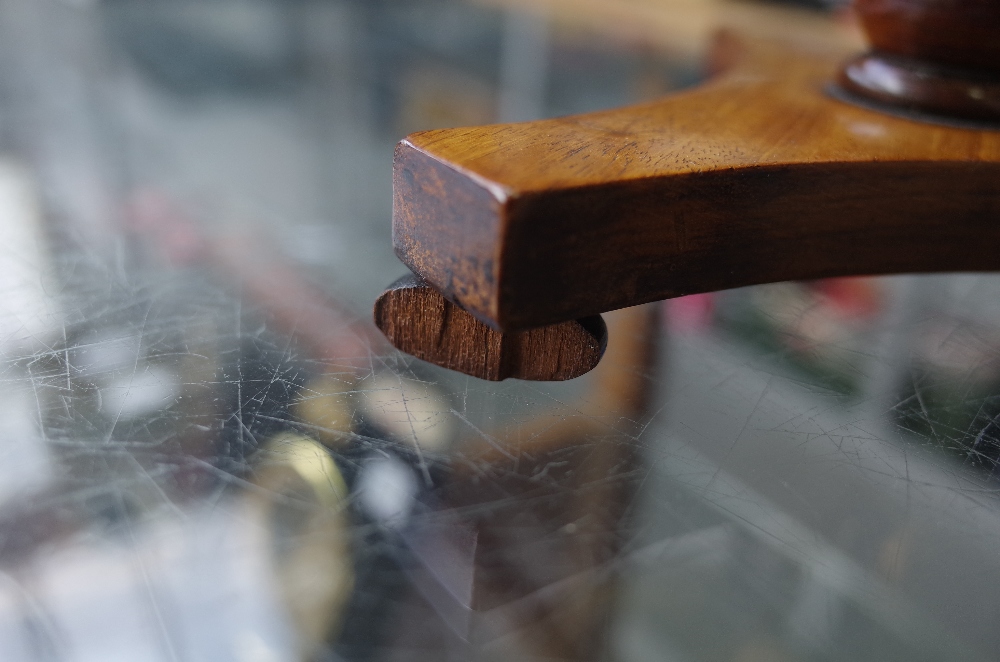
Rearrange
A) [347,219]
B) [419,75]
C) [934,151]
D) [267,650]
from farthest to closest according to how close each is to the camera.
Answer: [419,75]
[347,219]
[934,151]
[267,650]

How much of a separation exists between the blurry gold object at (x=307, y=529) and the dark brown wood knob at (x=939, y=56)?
447 mm

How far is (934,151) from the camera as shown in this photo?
464 millimetres

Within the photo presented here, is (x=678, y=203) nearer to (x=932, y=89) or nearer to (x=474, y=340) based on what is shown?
(x=474, y=340)

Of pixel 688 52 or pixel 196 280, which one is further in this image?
pixel 688 52

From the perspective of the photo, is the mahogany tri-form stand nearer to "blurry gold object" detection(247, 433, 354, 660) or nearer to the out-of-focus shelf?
"blurry gold object" detection(247, 433, 354, 660)

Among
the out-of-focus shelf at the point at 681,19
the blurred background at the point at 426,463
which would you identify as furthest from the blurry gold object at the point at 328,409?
the out-of-focus shelf at the point at 681,19

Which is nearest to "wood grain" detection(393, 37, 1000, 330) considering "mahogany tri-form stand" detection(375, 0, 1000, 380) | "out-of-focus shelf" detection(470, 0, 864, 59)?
"mahogany tri-form stand" detection(375, 0, 1000, 380)

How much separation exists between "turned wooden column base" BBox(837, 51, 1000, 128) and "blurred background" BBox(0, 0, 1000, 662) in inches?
5.1

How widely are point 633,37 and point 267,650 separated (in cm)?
170

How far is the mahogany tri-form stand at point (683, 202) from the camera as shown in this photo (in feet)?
1.06

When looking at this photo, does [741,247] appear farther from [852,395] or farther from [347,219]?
[347,219]

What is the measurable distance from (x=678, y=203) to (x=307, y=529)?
0.20 m

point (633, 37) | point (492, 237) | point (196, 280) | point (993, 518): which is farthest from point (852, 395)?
point (633, 37)

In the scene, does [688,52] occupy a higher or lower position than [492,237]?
lower
